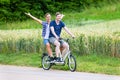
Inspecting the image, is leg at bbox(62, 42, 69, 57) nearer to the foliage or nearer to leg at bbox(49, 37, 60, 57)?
leg at bbox(49, 37, 60, 57)

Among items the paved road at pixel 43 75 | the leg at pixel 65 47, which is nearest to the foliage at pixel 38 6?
the paved road at pixel 43 75

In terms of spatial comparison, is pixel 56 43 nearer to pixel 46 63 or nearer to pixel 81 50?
pixel 46 63

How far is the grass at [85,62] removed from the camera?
16.3m

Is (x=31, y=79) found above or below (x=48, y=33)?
below

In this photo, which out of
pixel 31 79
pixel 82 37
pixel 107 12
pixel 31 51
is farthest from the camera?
pixel 107 12

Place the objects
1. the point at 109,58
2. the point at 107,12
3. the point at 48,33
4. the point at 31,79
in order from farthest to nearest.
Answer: the point at 107,12 → the point at 109,58 → the point at 48,33 → the point at 31,79

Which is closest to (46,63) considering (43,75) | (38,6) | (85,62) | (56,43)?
(56,43)

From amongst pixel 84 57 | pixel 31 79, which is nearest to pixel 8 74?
pixel 31 79

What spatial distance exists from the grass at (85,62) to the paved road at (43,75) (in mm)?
702

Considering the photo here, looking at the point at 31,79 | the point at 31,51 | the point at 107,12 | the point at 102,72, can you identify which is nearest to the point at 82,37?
the point at 31,51

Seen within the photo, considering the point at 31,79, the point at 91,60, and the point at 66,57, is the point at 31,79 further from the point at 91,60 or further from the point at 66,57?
the point at 91,60

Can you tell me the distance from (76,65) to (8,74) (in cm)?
232

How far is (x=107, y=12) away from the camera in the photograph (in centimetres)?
4247

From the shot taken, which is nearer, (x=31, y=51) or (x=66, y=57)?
(x=66, y=57)
